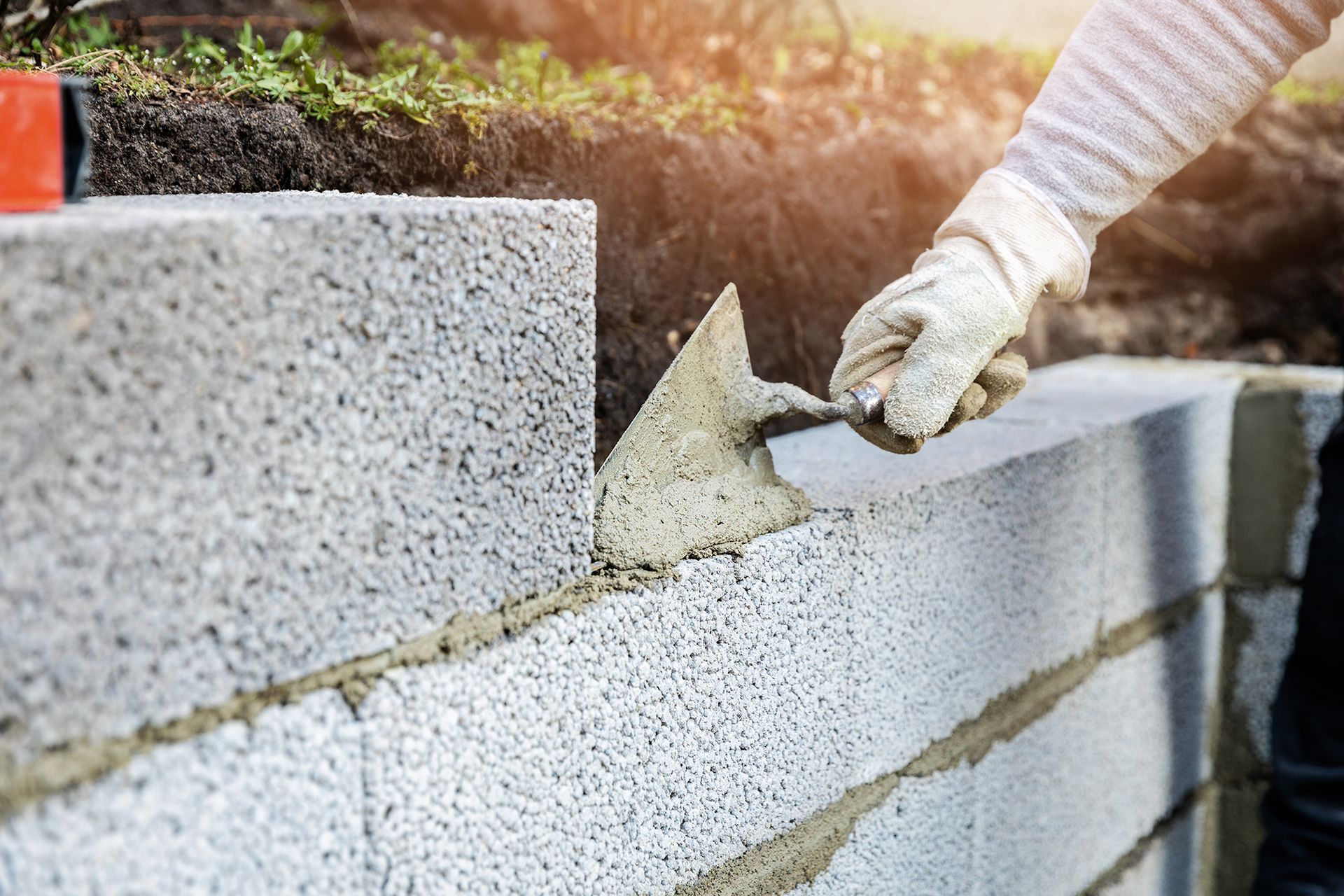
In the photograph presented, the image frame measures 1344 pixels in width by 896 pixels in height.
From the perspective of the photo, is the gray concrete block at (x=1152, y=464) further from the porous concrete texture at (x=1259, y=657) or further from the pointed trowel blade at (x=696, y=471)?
the pointed trowel blade at (x=696, y=471)

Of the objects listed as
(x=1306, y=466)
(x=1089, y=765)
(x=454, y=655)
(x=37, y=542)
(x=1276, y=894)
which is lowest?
(x=1276, y=894)

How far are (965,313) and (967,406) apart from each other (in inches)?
5.3

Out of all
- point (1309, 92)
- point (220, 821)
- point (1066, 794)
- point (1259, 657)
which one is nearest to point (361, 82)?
point (220, 821)

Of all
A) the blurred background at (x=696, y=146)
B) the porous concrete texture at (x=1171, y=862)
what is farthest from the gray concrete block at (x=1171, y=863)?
the blurred background at (x=696, y=146)

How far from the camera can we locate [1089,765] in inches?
87.7

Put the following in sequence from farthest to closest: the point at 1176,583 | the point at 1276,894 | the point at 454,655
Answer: the point at 1176,583
the point at 1276,894
the point at 454,655

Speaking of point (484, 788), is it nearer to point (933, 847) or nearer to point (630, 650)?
point (630, 650)

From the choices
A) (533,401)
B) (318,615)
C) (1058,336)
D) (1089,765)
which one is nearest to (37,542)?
(318,615)

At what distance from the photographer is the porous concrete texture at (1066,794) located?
5.61ft

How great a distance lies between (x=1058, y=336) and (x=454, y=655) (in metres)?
2.53

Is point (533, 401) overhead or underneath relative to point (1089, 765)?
overhead

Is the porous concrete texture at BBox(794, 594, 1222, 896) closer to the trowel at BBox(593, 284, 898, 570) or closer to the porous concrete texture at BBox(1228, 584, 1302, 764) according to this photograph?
the porous concrete texture at BBox(1228, 584, 1302, 764)

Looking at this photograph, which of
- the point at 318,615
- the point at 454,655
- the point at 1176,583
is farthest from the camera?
the point at 1176,583

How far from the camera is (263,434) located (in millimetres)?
888
